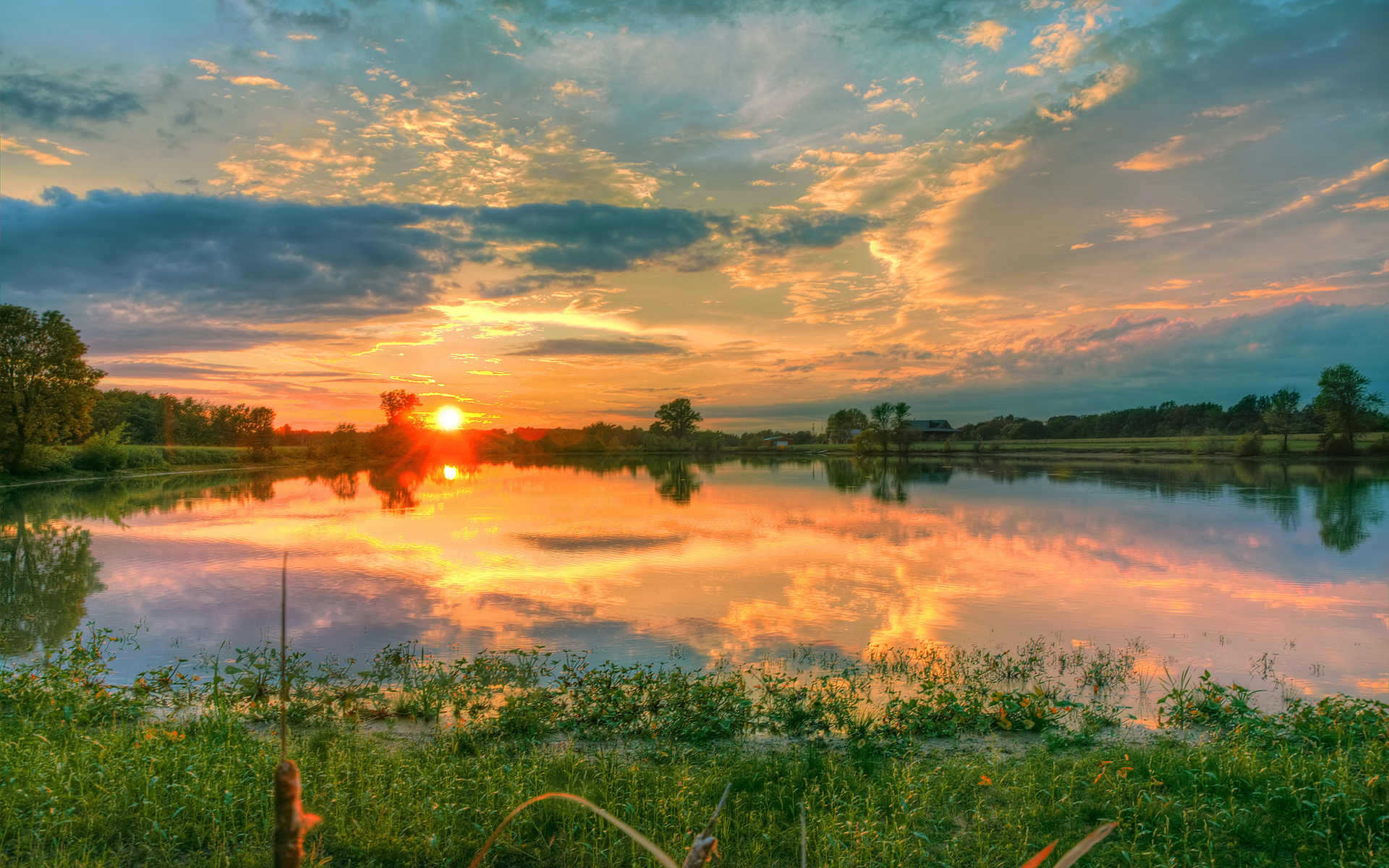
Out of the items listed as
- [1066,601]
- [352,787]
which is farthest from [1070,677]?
[352,787]

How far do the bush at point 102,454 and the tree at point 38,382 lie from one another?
4.38 meters

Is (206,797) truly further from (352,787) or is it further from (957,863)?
(957,863)

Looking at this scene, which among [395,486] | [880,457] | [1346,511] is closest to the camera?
[1346,511]

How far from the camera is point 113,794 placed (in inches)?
230

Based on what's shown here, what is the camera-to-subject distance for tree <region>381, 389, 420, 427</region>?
9819cm

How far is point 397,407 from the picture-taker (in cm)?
9900

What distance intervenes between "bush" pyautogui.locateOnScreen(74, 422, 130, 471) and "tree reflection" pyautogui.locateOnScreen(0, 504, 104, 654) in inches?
1205

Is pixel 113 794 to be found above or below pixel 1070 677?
above

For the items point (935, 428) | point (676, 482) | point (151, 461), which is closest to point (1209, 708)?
point (676, 482)

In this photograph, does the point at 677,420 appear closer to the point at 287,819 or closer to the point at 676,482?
the point at 676,482

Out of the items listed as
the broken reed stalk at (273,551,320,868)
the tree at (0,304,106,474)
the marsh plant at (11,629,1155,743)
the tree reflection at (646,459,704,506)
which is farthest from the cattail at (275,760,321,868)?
the tree at (0,304,106,474)

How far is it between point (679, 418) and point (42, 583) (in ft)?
452

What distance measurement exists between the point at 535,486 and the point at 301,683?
38650 millimetres

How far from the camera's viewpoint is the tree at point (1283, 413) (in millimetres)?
92562
